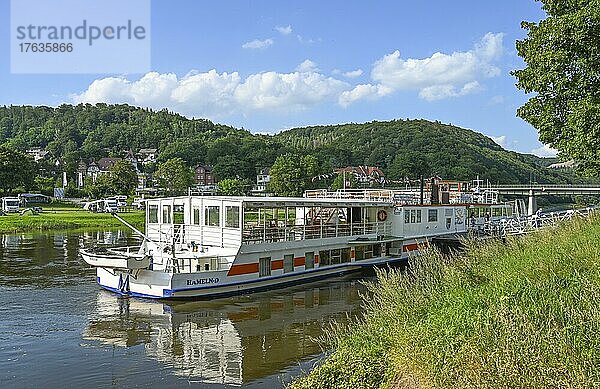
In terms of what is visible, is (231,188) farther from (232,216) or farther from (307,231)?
(232,216)

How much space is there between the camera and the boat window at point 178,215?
25.8 metres

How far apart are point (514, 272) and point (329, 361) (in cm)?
492

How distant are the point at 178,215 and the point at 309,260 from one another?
639 cm

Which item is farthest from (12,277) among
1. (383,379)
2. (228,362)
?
(383,379)

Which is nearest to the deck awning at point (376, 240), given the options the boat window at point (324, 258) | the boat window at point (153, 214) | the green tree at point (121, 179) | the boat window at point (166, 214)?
the boat window at point (324, 258)

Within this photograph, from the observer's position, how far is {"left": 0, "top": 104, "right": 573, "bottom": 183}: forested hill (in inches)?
4690

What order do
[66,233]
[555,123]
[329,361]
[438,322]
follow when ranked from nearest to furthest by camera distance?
[438,322] < [329,361] < [555,123] < [66,233]

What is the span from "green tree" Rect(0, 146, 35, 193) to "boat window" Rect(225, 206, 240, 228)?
66317mm

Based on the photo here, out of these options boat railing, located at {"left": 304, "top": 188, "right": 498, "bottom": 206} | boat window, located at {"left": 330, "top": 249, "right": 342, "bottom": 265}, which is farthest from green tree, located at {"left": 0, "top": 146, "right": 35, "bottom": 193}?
boat window, located at {"left": 330, "top": 249, "right": 342, "bottom": 265}

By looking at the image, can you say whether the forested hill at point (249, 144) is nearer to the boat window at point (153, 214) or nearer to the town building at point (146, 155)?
the town building at point (146, 155)

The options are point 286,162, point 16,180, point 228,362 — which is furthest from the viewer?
point 286,162

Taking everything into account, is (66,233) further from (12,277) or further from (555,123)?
(555,123)

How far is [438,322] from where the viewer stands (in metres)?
9.73

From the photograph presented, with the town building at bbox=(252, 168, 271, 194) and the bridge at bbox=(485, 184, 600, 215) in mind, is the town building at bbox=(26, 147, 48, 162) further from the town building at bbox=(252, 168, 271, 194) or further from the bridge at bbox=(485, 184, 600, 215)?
the bridge at bbox=(485, 184, 600, 215)
